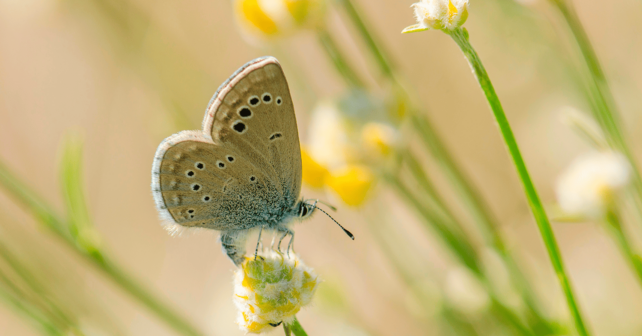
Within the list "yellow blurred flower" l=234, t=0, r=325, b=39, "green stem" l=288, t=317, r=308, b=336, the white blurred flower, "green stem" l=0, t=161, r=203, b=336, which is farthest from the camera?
the white blurred flower

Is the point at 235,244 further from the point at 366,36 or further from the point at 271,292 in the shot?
the point at 366,36

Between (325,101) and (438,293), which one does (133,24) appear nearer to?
(325,101)

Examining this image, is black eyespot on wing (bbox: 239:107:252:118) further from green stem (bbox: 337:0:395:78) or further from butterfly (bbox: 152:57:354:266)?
green stem (bbox: 337:0:395:78)

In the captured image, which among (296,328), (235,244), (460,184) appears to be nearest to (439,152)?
(460,184)

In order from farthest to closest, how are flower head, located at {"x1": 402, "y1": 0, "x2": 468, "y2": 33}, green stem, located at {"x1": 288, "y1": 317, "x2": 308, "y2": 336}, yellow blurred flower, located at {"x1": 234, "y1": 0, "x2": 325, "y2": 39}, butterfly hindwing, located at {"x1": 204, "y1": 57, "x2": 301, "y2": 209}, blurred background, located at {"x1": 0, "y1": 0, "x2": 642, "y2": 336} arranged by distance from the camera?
blurred background, located at {"x1": 0, "y1": 0, "x2": 642, "y2": 336} < yellow blurred flower, located at {"x1": 234, "y1": 0, "x2": 325, "y2": 39} < butterfly hindwing, located at {"x1": 204, "y1": 57, "x2": 301, "y2": 209} < green stem, located at {"x1": 288, "y1": 317, "x2": 308, "y2": 336} < flower head, located at {"x1": 402, "y1": 0, "x2": 468, "y2": 33}

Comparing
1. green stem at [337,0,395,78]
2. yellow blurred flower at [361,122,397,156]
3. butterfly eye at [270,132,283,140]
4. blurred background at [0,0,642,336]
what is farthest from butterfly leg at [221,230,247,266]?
green stem at [337,0,395,78]

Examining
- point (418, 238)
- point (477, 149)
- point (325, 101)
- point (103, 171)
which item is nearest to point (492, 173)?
point (477, 149)

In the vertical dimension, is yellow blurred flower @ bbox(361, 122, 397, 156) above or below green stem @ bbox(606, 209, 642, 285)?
below
